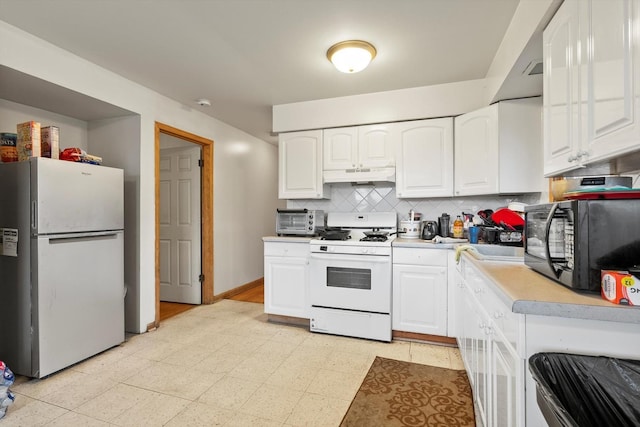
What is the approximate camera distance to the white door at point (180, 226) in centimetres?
386

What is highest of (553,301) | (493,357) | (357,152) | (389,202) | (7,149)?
(357,152)

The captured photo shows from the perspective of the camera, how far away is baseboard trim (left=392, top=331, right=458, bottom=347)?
2.68 metres

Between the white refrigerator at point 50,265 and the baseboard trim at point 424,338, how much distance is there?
100 inches

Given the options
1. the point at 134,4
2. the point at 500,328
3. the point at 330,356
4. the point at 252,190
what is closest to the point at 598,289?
the point at 500,328

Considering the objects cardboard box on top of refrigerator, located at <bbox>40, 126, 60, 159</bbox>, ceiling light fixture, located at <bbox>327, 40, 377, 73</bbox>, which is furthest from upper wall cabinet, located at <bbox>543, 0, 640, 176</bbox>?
cardboard box on top of refrigerator, located at <bbox>40, 126, 60, 159</bbox>

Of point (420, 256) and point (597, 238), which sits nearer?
point (597, 238)

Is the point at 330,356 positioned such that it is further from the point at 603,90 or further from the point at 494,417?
the point at 603,90

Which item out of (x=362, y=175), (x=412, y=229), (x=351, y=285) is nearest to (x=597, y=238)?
(x=351, y=285)

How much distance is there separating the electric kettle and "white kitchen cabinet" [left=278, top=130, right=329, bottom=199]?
44.4 inches

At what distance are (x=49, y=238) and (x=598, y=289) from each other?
9.98ft

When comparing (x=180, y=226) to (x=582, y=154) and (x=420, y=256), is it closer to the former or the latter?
(x=420, y=256)

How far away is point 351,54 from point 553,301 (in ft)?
6.67

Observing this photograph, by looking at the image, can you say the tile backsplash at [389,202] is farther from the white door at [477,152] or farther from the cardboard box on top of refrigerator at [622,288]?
the cardboard box on top of refrigerator at [622,288]

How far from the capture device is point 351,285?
2820 mm
